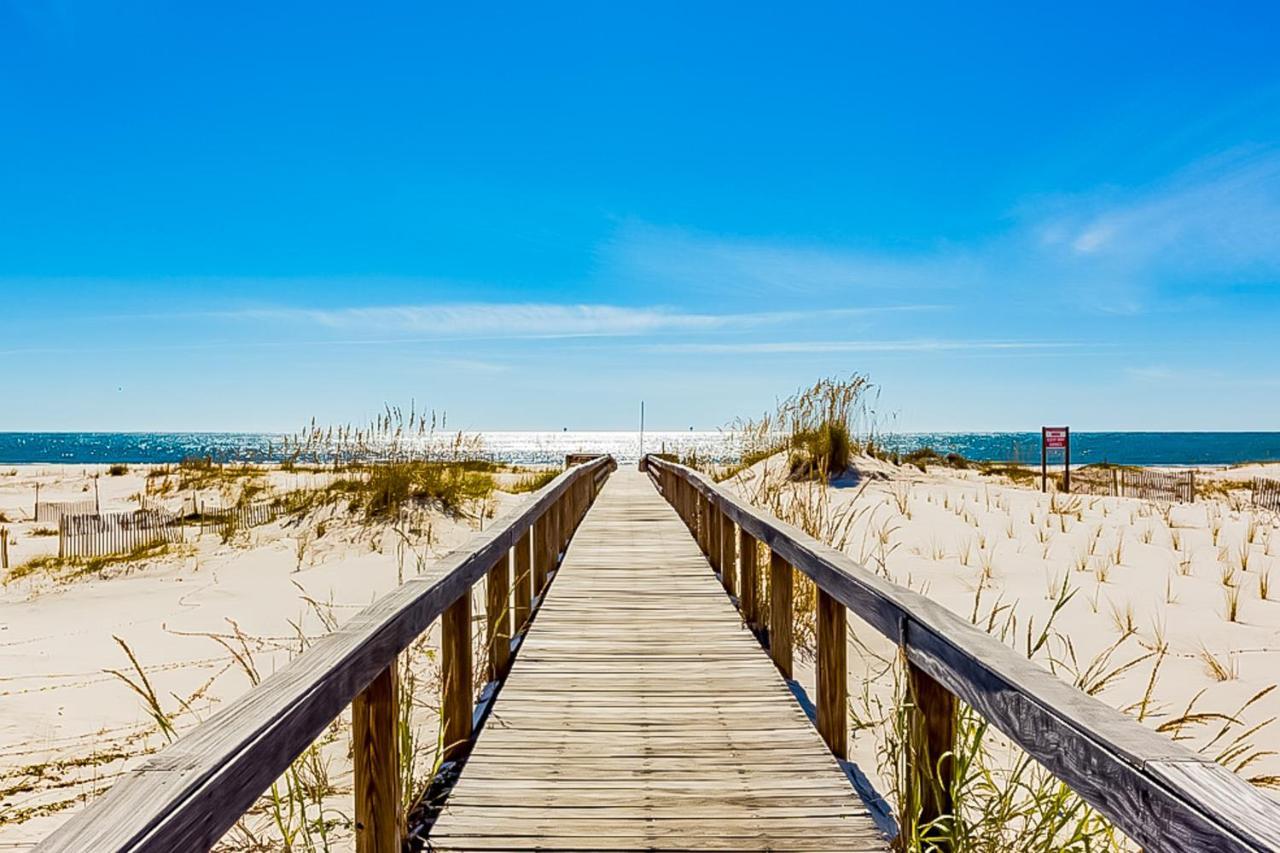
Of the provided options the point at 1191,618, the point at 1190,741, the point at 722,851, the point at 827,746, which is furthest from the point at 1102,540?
the point at 722,851

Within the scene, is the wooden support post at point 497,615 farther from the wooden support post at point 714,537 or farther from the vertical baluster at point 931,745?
the wooden support post at point 714,537

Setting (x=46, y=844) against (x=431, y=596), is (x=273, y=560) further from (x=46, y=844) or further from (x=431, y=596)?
(x=46, y=844)

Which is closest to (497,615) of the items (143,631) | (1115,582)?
(143,631)

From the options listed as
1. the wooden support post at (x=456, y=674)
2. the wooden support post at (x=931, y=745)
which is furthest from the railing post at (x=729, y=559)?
the wooden support post at (x=931, y=745)

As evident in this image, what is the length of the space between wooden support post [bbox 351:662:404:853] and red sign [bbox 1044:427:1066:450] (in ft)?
67.6

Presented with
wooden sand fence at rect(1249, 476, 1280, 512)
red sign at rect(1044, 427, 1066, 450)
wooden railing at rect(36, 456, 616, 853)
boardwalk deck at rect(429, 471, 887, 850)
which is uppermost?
red sign at rect(1044, 427, 1066, 450)

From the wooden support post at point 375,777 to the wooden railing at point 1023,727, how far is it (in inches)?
62.5

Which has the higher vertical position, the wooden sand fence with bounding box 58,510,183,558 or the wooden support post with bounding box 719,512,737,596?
the wooden support post with bounding box 719,512,737,596

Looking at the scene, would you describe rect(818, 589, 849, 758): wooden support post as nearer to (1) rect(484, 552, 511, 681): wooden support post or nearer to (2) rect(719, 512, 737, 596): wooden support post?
(1) rect(484, 552, 511, 681): wooden support post

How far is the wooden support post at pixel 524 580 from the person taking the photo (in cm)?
577

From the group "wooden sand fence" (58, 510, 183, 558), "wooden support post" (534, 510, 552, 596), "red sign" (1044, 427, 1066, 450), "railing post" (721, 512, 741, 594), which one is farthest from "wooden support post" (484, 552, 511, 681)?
"red sign" (1044, 427, 1066, 450)

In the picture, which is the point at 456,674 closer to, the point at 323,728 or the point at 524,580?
the point at 323,728

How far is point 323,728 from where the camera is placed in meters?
1.96

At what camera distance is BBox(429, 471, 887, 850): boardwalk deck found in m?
2.74
